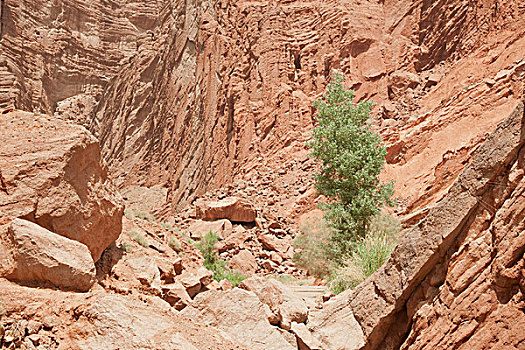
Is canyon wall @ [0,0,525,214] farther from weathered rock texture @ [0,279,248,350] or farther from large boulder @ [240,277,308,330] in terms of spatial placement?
weathered rock texture @ [0,279,248,350]

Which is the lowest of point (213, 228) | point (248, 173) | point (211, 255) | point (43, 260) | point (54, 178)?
point (213, 228)

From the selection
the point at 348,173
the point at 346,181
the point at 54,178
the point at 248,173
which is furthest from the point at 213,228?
the point at 54,178

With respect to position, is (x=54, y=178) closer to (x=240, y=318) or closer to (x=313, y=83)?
(x=240, y=318)

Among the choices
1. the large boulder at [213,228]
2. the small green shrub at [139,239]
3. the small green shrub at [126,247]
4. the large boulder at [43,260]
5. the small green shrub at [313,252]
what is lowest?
the large boulder at [213,228]

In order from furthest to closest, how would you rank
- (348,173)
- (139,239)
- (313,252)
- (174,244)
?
(313,252)
(348,173)
(174,244)
(139,239)

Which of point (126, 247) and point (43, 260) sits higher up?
point (43, 260)

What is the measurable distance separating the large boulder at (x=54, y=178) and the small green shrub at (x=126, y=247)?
82 centimetres

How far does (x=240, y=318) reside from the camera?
18.9 feet

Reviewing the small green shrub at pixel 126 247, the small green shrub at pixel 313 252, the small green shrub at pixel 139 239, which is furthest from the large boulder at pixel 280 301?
the small green shrub at pixel 313 252

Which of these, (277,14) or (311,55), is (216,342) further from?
(277,14)

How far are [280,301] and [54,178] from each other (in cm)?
334

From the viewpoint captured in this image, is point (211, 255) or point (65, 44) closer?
point (211, 255)

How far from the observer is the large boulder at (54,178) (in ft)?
18.6

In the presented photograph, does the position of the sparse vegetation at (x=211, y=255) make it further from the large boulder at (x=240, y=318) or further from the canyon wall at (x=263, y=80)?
the large boulder at (x=240, y=318)
